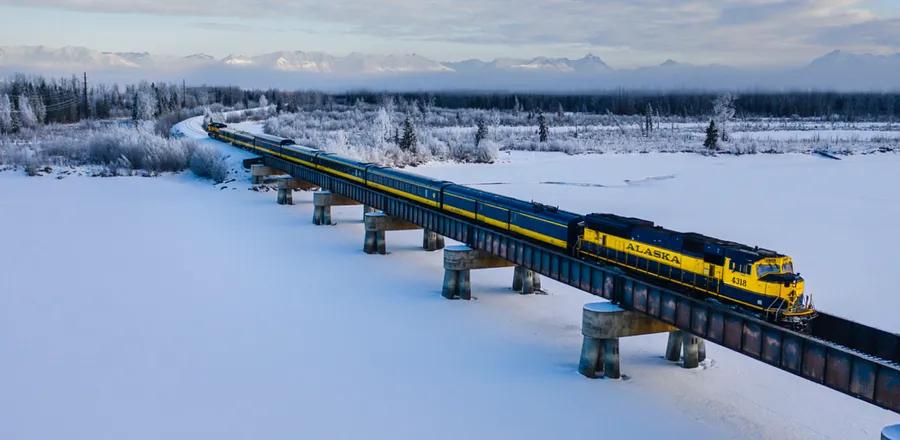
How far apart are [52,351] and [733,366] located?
22.6 m

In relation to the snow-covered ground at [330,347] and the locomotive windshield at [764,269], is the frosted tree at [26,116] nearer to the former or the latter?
the snow-covered ground at [330,347]

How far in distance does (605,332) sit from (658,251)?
10.2 feet

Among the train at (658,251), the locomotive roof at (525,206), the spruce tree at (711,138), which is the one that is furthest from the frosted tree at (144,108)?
the locomotive roof at (525,206)

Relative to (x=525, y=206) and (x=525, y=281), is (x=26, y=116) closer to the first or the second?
(x=525, y=281)

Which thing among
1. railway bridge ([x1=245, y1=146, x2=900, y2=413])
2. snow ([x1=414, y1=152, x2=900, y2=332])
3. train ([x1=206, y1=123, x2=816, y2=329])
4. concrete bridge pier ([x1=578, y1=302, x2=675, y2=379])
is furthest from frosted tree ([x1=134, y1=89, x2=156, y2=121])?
concrete bridge pier ([x1=578, y1=302, x2=675, y2=379])

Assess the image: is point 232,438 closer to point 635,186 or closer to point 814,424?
point 814,424

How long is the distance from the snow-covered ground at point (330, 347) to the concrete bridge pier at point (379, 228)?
3.57ft

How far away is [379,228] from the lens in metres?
42.2

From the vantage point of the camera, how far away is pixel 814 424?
21.7 m

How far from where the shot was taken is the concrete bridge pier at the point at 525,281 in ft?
113

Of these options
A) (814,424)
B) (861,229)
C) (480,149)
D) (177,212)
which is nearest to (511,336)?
(814,424)

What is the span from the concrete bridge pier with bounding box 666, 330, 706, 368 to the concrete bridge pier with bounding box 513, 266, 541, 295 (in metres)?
8.67

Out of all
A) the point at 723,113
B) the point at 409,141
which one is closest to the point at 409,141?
the point at 409,141

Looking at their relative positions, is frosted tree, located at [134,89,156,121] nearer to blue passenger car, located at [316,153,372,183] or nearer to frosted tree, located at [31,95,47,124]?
frosted tree, located at [31,95,47,124]
